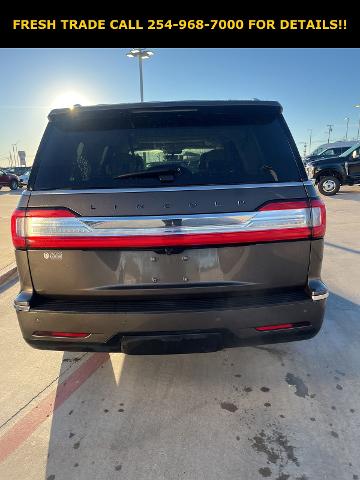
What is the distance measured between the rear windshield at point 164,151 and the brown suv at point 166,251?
12mm

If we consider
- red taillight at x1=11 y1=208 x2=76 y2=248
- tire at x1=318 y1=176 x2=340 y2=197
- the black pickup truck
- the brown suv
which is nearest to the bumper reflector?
the brown suv

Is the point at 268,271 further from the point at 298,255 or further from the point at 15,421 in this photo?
the point at 15,421

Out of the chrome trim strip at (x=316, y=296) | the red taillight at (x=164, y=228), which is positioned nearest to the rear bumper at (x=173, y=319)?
the chrome trim strip at (x=316, y=296)

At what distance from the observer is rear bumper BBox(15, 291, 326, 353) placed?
6.13ft

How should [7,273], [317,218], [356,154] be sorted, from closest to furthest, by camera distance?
[317,218] → [7,273] → [356,154]

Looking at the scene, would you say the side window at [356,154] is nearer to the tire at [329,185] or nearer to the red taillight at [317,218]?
the tire at [329,185]

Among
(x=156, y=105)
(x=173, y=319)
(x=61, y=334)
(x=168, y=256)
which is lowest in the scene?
(x=61, y=334)

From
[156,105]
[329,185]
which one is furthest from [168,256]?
[329,185]

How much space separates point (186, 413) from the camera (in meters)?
2.19

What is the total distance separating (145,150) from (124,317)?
1109mm

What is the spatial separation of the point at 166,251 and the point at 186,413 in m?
1.17

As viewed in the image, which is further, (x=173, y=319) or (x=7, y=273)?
(x=7, y=273)

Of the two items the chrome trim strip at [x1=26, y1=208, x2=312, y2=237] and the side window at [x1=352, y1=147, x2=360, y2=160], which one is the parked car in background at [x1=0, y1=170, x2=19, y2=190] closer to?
the side window at [x1=352, y1=147, x2=360, y2=160]

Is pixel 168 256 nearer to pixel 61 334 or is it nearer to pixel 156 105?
pixel 61 334
